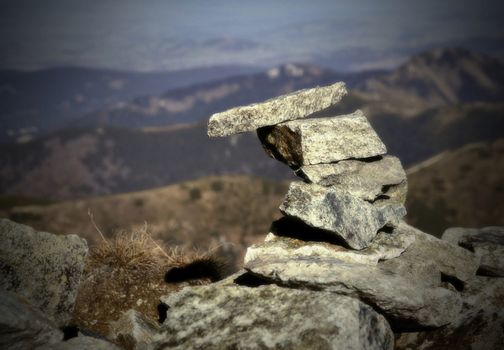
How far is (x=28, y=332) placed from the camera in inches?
261

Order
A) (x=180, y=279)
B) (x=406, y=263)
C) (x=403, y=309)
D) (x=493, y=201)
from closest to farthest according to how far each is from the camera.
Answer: (x=403, y=309) → (x=406, y=263) → (x=180, y=279) → (x=493, y=201)

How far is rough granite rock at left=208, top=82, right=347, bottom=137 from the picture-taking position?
973 cm

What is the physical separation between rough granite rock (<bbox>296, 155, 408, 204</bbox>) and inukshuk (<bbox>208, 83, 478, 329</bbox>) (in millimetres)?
32

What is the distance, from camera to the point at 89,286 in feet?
32.3

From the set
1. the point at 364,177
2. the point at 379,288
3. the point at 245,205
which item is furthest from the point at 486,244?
the point at 245,205

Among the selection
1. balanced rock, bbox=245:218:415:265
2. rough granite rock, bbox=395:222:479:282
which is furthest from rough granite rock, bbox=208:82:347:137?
rough granite rock, bbox=395:222:479:282

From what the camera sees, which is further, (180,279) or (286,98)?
(180,279)

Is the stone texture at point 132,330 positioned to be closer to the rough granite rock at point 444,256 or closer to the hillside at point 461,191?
the rough granite rock at point 444,256

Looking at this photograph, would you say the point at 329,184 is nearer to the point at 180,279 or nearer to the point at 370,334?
the point at 370,334

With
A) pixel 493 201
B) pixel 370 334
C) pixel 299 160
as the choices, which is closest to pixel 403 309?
pixel 370 334

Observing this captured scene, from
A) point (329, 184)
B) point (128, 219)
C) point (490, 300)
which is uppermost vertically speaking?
point (329, 184)

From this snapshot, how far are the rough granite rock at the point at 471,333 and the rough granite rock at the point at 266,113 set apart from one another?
20.1 ft

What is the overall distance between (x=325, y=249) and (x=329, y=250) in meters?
0.12

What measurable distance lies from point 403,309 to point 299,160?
4.69 metres
